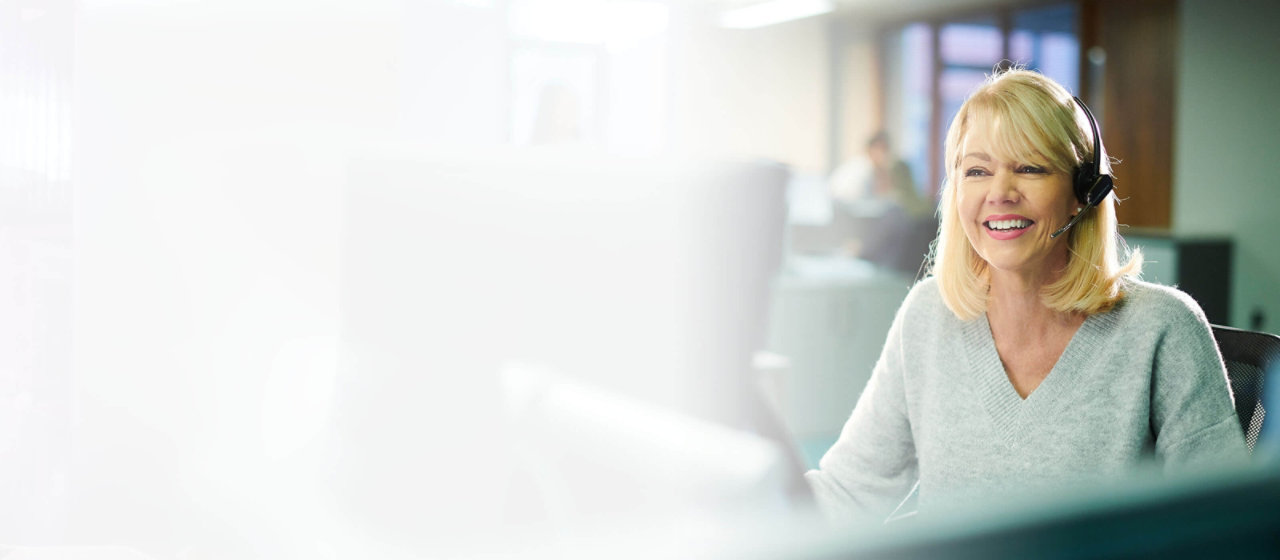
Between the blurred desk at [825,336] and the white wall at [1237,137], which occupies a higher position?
the white wall at [1237,137]

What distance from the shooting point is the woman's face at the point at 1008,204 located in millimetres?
658

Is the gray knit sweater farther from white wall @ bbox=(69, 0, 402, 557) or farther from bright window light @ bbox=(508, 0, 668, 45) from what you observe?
bright window light @ bbox=(508, 0, 668, 45)

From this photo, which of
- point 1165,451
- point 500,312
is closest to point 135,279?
point 500,312

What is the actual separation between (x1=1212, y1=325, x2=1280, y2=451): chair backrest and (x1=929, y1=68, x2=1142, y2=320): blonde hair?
0.38ft

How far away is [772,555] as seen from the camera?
0.14 m

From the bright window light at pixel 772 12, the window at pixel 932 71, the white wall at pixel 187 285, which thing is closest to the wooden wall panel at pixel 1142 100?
the window at pixel 932 71

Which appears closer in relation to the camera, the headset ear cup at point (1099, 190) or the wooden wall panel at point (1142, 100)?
the headset ear cup at point (1099, 190)

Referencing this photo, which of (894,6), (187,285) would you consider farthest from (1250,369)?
(894,6)

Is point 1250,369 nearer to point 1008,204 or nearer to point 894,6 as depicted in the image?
point 1008,204

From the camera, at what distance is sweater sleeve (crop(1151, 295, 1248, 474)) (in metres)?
0.61

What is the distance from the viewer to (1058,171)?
0.67m

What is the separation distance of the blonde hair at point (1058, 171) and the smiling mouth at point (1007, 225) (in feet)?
0.14

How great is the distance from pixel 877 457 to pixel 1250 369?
0.28 m

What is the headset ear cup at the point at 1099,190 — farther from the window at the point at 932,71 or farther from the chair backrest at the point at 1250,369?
the window at the point at 932,71
